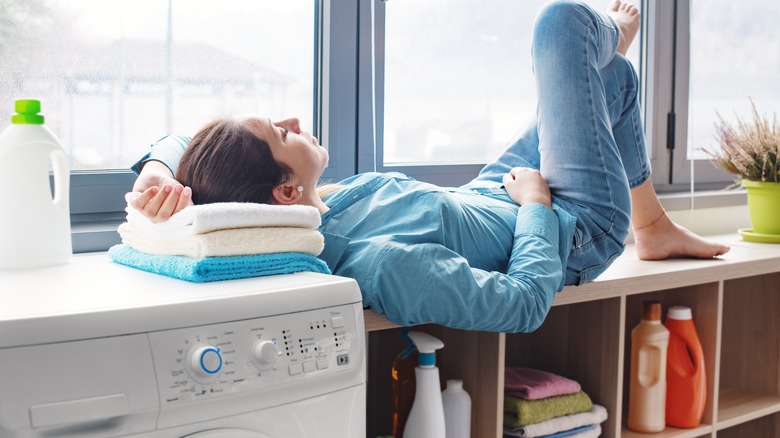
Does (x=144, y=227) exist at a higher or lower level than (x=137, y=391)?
higher

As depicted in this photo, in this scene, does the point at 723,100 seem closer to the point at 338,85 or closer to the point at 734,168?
the point at 734,168

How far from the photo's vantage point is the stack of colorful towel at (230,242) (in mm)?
1099

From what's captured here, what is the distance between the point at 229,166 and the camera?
1276 millimetres

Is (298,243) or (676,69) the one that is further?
(676,69)

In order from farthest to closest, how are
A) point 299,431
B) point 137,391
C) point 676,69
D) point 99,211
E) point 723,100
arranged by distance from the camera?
point 723,100, point 676,69, point 99,211, point 299,431, point 137,391

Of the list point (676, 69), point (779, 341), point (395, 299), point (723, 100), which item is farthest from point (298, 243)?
point (723, 100)

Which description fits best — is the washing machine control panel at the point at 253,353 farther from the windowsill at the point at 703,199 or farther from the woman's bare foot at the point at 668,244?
the windowsill at the point at 703,199

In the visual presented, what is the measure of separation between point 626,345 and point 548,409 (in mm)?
545

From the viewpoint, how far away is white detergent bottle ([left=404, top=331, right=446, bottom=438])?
4.79 feet

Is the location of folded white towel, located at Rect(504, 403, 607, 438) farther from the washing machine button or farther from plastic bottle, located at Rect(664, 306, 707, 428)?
the washing machine button

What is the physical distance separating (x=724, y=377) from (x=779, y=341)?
0.19 metres

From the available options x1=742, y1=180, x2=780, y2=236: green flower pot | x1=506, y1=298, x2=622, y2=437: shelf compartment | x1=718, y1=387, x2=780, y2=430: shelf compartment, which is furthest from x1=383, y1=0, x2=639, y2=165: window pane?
x1=718, y1=387, x2=780, y2=430: shelf compartment

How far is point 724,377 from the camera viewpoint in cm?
231

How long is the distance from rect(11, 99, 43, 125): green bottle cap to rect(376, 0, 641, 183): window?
844mm
